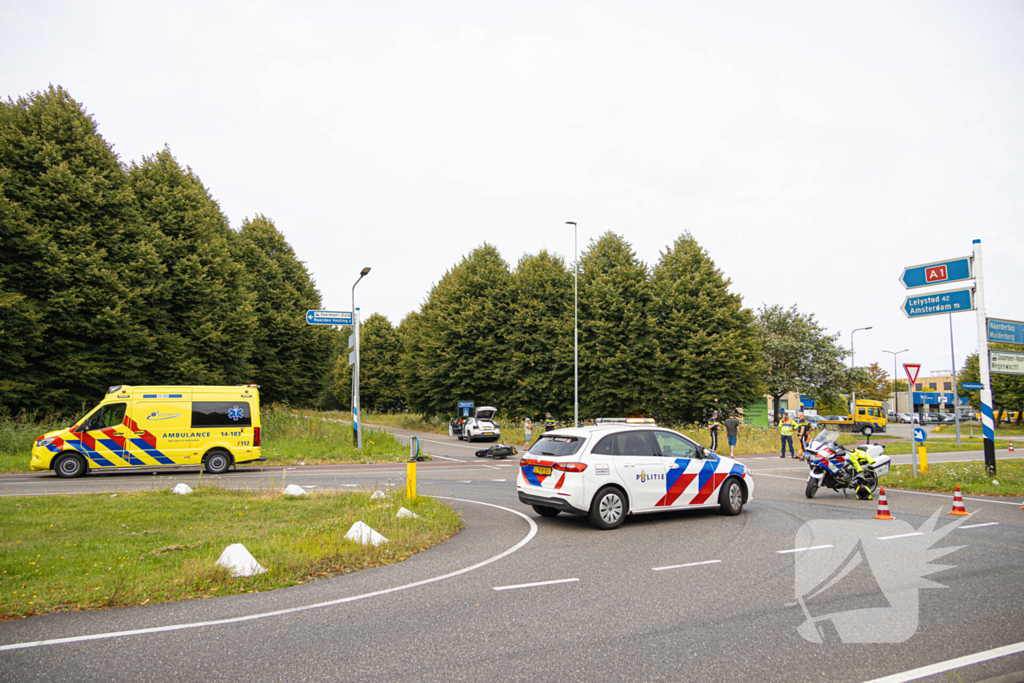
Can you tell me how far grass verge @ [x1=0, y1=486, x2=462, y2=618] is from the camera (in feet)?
20.7

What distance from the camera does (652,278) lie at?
4341 cm

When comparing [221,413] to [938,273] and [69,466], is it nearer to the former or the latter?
[69,466]

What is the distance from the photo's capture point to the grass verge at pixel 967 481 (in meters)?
14.5

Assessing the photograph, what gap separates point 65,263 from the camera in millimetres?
27328

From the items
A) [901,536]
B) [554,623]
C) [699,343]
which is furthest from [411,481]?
[699,343]

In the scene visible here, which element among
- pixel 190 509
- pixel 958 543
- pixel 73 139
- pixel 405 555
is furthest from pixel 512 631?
pixel 73 139

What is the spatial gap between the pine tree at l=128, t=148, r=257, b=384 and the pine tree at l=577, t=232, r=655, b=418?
21.9 metres

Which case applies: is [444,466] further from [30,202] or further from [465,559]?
Result: [30,202]

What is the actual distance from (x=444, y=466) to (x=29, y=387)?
19039 millimetres

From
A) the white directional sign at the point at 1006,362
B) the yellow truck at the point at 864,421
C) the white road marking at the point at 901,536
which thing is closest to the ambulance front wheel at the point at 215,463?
the white road marking at the point at 901,536

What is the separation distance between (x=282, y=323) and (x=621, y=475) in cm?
3995

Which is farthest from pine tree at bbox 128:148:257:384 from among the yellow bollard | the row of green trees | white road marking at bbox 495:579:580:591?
white road marking at bbox 495:579:580:591

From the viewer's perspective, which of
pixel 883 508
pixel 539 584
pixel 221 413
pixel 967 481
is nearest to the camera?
pixel 539 584

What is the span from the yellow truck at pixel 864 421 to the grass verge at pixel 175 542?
44002mm
